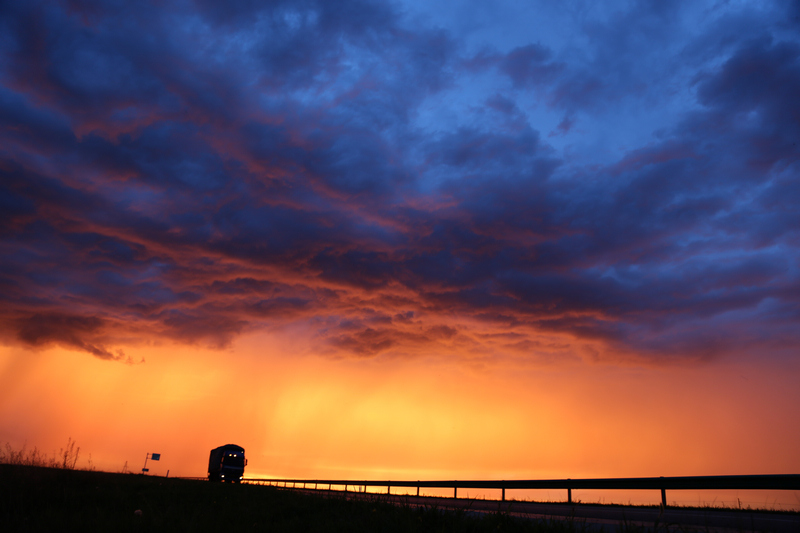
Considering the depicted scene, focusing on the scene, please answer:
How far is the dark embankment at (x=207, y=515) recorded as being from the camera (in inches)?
376

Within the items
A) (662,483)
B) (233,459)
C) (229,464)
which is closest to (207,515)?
(662,483)

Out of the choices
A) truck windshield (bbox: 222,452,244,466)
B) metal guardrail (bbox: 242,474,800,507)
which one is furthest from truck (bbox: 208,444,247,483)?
metal guardrail (bbox: 242,474,800,507)

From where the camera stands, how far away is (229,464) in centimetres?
5009

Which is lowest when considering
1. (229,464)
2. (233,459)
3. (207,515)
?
(229,464)

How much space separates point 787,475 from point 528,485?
962 centimetres

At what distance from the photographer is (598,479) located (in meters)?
16.3

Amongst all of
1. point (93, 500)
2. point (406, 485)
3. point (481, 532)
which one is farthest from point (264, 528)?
point (406, 485)

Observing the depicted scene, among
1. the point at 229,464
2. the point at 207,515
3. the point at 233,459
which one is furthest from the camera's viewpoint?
the point at 233,459

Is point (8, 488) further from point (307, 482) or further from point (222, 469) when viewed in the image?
point (222, 469)

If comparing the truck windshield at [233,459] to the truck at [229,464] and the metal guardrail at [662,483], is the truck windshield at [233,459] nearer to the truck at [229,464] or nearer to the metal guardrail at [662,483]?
the truck at [229,464]

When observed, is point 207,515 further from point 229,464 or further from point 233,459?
point 233,459

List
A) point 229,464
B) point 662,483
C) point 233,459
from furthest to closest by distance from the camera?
point 233,459 < point 229,464 < point 662,483

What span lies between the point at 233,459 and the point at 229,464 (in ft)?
2.02

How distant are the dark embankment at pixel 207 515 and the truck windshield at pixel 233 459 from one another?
1396 inches
